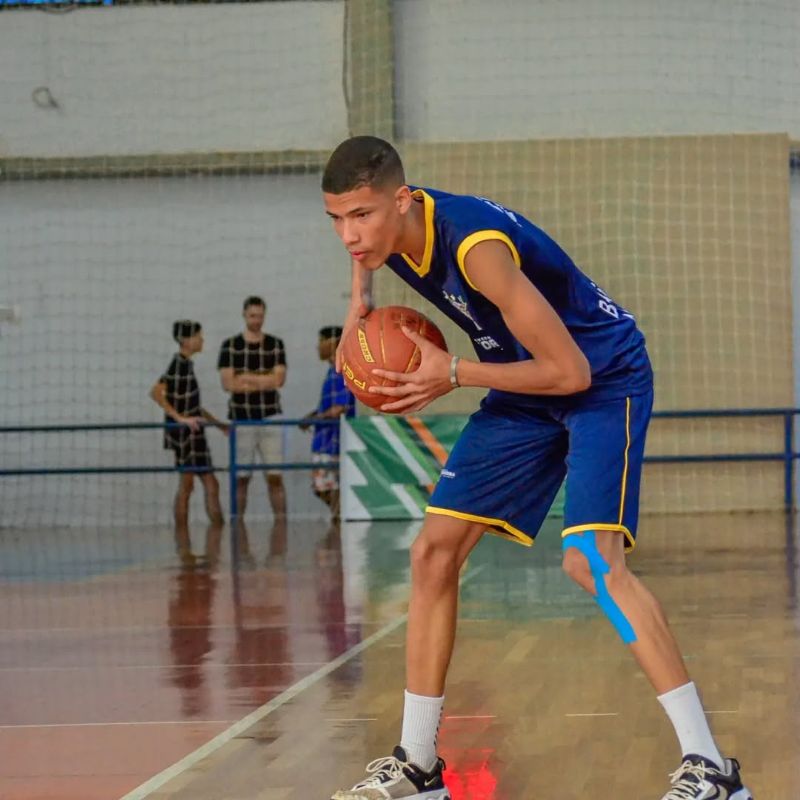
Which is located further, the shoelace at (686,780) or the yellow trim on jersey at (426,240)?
the yellow trim on jersey at (426,240)

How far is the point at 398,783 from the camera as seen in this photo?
358cm

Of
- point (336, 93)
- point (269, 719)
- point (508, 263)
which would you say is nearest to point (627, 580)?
point (508, 263)

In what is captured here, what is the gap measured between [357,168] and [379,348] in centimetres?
46

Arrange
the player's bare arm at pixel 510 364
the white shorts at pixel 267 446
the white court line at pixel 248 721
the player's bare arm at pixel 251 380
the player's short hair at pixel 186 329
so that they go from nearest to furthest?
the player's bare arm at pixel 510 364 → the white court line at pixel 248 721 → the player's short hair at pixel 186 329 → the player's bare arm at pixel 251 380 → the white shorts at pixel 267 446

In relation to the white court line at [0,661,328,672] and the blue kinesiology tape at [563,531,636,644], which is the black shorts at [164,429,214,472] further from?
the blue kinesiology tape at [563,531,636,644]

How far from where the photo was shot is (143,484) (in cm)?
1469

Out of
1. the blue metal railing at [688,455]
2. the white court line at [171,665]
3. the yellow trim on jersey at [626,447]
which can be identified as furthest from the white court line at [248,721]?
the blue metal railing at [688,455]

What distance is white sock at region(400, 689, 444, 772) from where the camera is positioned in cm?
363

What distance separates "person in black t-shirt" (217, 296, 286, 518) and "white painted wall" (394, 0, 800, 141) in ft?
8.13

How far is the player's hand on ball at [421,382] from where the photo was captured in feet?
11.6

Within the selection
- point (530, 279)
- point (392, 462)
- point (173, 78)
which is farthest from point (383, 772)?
point (173, 78)

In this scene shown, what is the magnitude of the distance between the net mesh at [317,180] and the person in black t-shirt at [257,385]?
105 cm

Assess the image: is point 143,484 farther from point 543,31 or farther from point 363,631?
point 363,631

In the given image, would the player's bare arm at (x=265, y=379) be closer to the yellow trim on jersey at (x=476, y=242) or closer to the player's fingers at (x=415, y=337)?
the player's fingers at (x=415, y=337)
